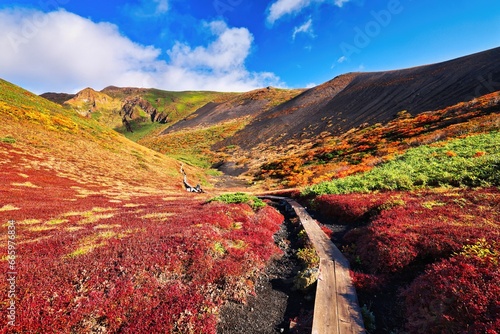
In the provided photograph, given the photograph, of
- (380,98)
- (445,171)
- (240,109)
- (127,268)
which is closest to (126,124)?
Result: (240,109)

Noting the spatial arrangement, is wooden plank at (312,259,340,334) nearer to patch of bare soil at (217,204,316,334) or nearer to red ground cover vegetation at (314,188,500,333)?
patch of bare soil at (217,204,316,334)

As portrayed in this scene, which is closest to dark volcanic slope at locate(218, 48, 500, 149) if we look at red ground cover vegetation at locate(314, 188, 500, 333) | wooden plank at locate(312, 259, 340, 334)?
red ground cover vegetation at locate(314, 188, 500, 333)

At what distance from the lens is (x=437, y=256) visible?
26.2 feet

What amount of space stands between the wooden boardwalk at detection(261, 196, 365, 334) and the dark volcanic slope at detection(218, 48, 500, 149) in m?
56.2

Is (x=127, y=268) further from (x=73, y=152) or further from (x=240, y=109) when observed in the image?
(x=240, y=109)

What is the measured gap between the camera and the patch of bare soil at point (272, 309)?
22.2 feet

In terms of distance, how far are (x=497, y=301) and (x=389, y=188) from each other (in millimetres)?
15444

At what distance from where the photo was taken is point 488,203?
11484 mm

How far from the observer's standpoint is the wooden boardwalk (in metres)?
6.03

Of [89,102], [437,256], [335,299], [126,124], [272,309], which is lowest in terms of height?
[272,309]

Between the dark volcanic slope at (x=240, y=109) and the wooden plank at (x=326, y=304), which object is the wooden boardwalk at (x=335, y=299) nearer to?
the wooden plank at (x=326, y=304)

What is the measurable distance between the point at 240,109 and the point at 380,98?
9649 centimetres

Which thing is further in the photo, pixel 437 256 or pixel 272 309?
pixel 437 256

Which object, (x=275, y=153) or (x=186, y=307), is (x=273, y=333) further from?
(x=275, y=153)
